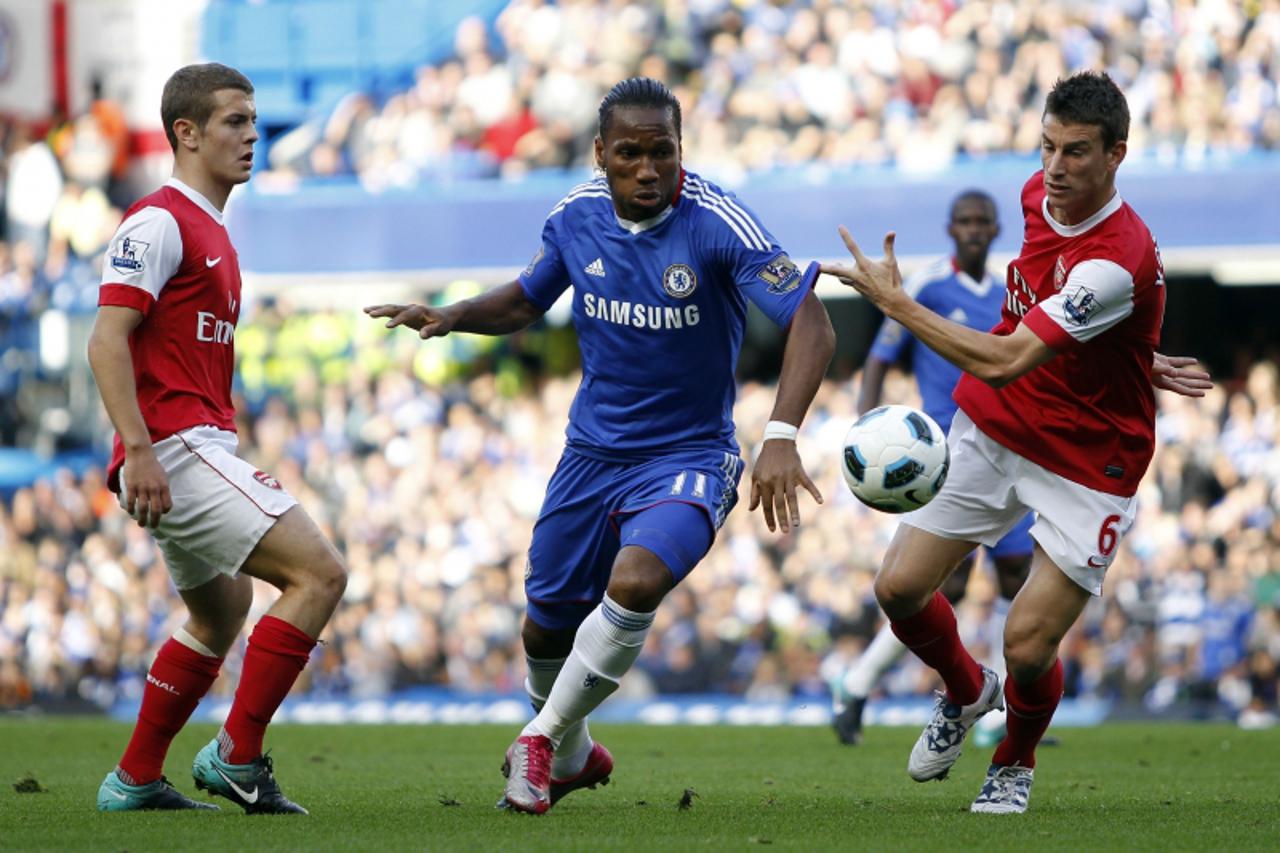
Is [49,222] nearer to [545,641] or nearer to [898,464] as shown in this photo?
[545,641]

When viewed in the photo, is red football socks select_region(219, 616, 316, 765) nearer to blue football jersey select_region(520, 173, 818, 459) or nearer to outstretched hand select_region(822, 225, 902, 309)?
blue football jersey select_region(520, 173, 818, 459)

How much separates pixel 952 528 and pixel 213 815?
284cm

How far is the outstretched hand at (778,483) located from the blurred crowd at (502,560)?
997 centimetres

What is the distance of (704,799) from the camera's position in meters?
7.40

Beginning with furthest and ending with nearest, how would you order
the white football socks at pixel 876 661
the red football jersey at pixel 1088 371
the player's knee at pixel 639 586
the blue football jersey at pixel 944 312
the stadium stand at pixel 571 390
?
the stadium stand at pixel 571 390
the blue football jersey at pixel 944 312
the white football socks at pixel 876 661
the red football jersey at pixel 1088 371
the player's knee at pixel 639 586

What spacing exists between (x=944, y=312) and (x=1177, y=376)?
3.79 m

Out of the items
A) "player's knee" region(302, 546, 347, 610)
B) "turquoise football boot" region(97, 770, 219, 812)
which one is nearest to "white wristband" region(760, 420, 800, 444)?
"player's knee" region(302, 546, 347, 610)

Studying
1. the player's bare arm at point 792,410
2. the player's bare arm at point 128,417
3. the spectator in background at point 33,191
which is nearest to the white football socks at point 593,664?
the player's bare arm at point 792,410

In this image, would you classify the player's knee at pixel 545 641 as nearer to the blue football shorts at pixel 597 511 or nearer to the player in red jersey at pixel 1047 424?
the blue football shorts at pixel 597 511

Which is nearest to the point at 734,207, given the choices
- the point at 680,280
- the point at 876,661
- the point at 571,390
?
the point at 680,280

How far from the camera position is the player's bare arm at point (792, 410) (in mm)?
6004

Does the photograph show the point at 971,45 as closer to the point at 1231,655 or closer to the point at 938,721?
the point at 1231,655

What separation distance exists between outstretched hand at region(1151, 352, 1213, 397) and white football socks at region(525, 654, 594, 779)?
96.3 inches

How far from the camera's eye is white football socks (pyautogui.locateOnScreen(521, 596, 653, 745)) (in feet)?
20.7
